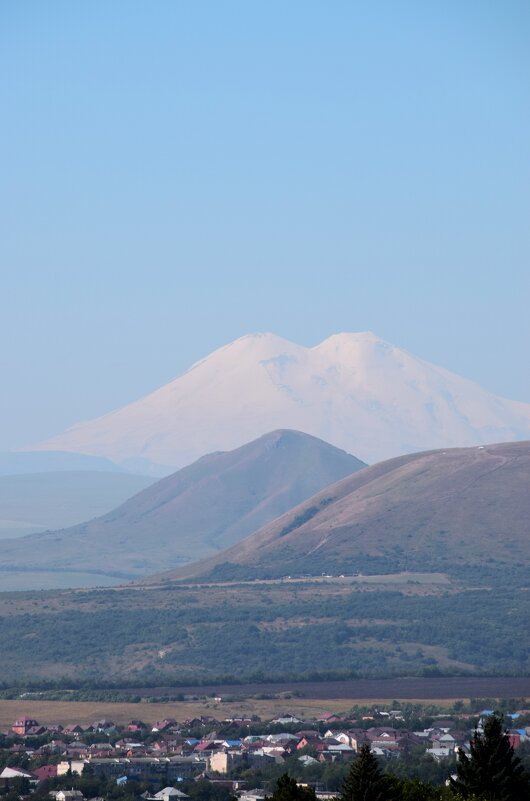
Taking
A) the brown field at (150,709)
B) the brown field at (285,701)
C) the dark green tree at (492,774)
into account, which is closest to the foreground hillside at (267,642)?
the brown field at (285,701)

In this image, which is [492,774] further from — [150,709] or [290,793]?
[150,709]

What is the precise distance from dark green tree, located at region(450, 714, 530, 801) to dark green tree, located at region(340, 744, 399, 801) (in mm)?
5112

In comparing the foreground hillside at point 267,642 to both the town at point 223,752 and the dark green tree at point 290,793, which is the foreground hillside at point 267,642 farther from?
the dark green tree at point 290,793

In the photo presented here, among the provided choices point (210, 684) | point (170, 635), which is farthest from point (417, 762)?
point (170, 635)

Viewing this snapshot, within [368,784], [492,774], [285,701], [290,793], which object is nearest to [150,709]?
[285,701]

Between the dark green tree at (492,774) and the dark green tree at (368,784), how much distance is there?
16.8ft

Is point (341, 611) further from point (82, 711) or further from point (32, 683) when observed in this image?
point (82, 711)

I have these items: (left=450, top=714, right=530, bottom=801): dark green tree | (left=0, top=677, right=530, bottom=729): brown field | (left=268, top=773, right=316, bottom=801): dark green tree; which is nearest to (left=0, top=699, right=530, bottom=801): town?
(left=0, top=677, right=530, bottom=729): brown field

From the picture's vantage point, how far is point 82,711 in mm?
133500

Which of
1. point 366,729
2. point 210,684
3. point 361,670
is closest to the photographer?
point 366,729

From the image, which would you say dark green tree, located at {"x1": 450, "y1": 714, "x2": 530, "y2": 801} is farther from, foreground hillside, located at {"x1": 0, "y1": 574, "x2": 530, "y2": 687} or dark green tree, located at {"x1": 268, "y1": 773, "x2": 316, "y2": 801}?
foreground hillside, located at {"x1": 0, "y1": 574, "x2": 530, "y2": 687}

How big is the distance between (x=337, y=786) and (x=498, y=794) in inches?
1081

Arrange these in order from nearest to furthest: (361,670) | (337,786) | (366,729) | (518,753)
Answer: (337,786), (518,753), (366,729), (361,670)

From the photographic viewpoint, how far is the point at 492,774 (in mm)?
63156
